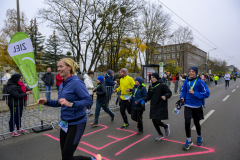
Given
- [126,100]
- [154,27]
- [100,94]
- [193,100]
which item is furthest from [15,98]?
[154,27]

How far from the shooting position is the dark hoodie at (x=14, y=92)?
179 inches

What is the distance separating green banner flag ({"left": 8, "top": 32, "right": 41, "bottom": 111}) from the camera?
490 centimetres

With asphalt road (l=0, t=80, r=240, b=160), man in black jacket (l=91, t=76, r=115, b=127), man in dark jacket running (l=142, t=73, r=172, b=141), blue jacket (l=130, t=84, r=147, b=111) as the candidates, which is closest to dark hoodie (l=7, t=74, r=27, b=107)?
asphalt road (l=0, t=80, r=240, b=160)

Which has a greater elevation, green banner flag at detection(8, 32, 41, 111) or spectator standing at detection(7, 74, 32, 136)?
green banner flag at detection(8, 32, 41, 111)

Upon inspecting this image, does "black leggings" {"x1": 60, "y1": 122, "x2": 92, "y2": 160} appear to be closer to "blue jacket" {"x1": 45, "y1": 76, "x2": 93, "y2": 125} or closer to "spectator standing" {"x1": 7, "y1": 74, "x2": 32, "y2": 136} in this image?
"blue jacket" {"x1": 45, "y1": 76, "x2": 93, "y2": 125}

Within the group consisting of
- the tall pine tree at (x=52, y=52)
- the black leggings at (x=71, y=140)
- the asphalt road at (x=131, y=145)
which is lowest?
the asphalt road at (x=131, y=145)

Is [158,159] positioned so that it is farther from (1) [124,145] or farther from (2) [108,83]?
(2) [108,83]

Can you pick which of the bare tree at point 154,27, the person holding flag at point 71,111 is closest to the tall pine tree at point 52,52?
the bare tree at point 154,27

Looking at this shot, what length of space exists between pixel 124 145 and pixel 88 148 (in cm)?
88

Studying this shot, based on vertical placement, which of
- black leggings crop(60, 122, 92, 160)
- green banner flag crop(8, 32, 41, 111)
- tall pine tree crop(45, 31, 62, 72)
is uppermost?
tall pine tree crop(45, 31, 62, 72)

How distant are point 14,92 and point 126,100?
325 centimetres

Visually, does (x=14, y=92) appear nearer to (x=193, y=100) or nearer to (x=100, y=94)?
(x=100, y=94)

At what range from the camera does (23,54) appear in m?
5.00

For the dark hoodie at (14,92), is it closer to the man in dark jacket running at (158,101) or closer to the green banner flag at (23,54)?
the green banner flag at (23,54)
